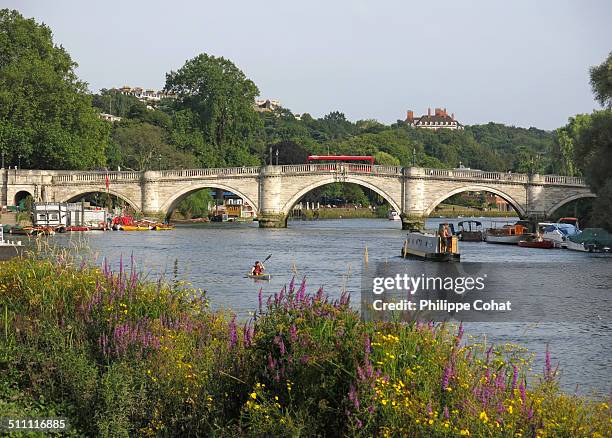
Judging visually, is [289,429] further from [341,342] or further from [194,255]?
[194,255]

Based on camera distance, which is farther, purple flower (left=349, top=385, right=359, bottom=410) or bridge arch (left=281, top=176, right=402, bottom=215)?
bridge arch (left=281, top=176, right=402, bottom=215)

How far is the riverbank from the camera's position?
8445 mm

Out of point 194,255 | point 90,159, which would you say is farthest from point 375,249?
point 90,159

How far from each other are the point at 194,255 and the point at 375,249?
9.99 m

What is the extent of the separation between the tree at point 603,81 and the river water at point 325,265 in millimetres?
8237

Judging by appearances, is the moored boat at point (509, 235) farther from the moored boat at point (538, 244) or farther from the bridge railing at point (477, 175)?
the bridge railing at point (477, 175)

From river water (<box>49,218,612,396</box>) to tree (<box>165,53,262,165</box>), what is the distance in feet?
103

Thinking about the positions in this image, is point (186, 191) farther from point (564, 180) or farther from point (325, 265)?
point (325, 265)

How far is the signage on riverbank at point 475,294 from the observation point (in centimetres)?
1085

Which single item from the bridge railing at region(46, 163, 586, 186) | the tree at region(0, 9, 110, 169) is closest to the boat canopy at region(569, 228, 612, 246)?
the bridge railing at region(46, 163, 586, 186)

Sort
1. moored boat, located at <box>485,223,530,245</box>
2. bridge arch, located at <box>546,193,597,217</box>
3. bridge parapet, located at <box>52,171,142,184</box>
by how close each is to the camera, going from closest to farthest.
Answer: moored boat, located at <box>485,223,530,245</box> → bridge arch, located at <box>546,193,597,217</box> → bridge parapet, located at <box>52,171,142,184</box>

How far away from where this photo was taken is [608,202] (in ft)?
155

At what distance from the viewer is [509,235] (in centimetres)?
6100

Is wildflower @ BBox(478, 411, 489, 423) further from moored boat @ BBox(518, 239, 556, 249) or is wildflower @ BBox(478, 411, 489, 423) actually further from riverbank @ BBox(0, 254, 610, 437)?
moored boat @ BBox(518, 239, 556, 249)
